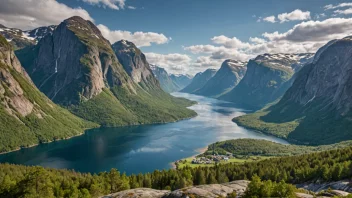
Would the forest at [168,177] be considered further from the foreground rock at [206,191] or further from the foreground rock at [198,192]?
the foreground rock at [206,191]

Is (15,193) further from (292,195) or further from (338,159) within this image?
(338,159)

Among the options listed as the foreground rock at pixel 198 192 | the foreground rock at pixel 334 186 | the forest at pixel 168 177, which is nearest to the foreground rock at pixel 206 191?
the foreground rock at pixel 198 192

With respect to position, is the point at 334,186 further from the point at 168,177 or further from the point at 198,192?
the point at 198,192

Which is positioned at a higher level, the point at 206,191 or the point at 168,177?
the point at 206,191

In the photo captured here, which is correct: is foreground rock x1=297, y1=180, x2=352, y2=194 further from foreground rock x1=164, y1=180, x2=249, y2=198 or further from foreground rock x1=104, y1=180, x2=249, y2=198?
foreground rock x1=164, y1=180, x2=249, y2=198

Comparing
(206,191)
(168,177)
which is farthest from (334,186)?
(206,191)

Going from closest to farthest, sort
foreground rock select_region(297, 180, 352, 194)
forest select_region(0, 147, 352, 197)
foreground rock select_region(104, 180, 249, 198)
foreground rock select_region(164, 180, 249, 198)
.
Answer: foreground rock select_region(164, 180, 249, 198) → foreground rock select_region(104, 180, 249, 198) → foreground rock select_region(297, 180, 352, 194) → forest select_region(0, 147, 352, 197)

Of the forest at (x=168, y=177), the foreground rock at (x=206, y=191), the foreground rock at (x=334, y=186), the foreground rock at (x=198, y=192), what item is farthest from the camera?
the forest at (x=168, y=177)

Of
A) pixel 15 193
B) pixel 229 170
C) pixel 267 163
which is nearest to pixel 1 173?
pixel 15 193

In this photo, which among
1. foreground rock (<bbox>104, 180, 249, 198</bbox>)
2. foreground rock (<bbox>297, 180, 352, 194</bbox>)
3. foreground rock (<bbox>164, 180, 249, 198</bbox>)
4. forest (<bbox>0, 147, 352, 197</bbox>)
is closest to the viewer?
foreground rock (<bbox>164, 180, 249, 198</bbox>)

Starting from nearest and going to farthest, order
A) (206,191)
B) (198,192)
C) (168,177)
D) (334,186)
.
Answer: (198,192) → (206,191) → (334,186) → (168,177)

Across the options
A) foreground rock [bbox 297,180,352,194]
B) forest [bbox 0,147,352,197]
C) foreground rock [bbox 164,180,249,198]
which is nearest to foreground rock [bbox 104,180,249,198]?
foreground rock [bbox 164,180,249,198]

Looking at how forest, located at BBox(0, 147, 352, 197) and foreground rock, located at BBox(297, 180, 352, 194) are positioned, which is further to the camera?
forest, located at BBox(0, 147, 352, 197)
